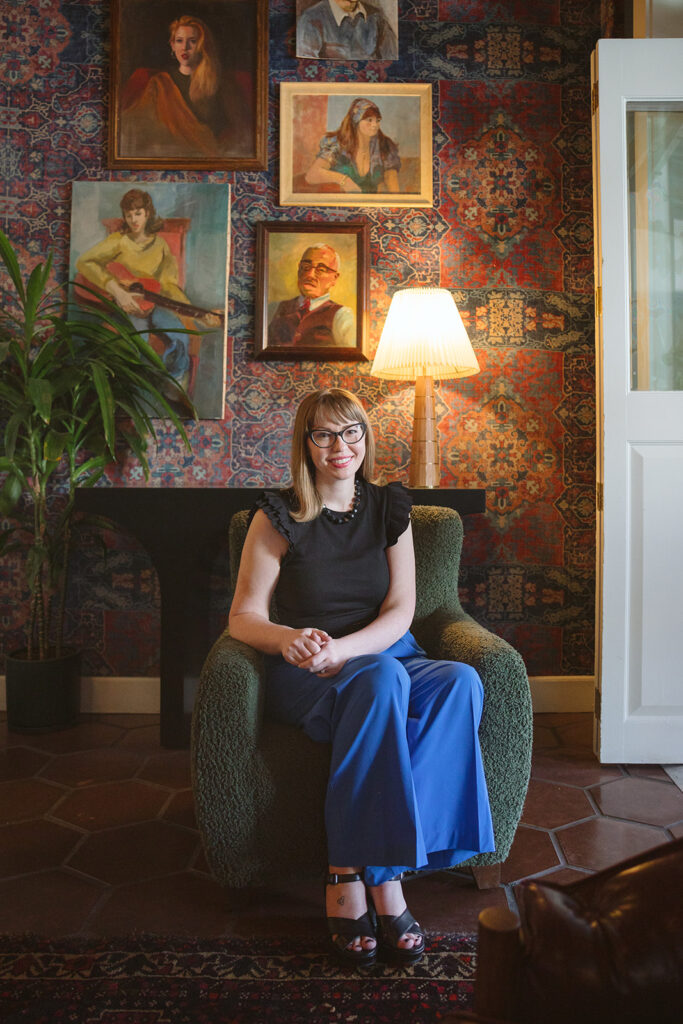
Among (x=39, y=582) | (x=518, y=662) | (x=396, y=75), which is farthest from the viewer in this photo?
(x=396, y=75)

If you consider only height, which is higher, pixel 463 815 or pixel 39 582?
pixel 39 582

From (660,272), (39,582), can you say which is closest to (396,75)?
(660,272)

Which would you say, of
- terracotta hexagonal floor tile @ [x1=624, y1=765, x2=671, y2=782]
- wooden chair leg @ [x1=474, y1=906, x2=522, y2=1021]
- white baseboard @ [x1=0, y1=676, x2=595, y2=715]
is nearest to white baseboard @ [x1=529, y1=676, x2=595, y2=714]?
white baseboard @ [x1=0, y1=676, x2=595, y2=715]

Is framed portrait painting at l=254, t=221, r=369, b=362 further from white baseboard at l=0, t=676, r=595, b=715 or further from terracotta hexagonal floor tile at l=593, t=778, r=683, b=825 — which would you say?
terracotta hexagonal floor tile at l=593, t=778, r=683, b=825

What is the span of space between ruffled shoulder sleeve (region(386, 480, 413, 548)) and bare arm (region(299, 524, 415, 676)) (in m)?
0.02

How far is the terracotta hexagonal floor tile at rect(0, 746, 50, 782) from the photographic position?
2.25m

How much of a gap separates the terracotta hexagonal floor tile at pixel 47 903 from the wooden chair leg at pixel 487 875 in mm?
812

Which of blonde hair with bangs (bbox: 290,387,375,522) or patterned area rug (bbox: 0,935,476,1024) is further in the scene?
blonde hair with bangs (bbox: 290,387,375,522)

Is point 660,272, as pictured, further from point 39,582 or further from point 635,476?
point 39,582

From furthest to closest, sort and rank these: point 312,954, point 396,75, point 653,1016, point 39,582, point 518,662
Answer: point 396,75 < point 39,582 < point 518,662 < point 312,954 < point 653,1016

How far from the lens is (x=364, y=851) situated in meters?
1.39

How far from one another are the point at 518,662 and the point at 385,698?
0.34 m

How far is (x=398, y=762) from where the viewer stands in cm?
139

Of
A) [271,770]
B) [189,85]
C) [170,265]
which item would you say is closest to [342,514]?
[271,770]
